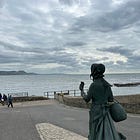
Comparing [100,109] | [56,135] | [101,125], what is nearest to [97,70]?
[100,109]

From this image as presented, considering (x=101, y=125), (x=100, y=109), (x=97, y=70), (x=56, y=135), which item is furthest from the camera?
(x=56, y=135)

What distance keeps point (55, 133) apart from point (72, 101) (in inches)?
798

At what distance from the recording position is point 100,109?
6.98m

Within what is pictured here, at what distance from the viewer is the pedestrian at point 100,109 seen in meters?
6.83

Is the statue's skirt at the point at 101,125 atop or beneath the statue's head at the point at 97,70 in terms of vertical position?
beneath

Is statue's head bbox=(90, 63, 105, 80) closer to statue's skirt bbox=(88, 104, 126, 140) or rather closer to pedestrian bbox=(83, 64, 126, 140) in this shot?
pedestrian bbox=(83, 64, 126, 140)

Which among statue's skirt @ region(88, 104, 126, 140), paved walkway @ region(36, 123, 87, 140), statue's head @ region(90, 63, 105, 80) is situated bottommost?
paved walkway @ region(36, 123, 87, 140)

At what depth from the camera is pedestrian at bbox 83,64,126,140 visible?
6.83 meters

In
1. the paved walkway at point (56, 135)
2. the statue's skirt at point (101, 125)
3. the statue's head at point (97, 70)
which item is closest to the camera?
the statue's skirt at point (101, 125)

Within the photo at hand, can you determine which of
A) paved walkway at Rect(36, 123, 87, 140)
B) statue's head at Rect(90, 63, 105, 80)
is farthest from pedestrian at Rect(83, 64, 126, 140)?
paved walkway at Rect(36, 123, 87, 140)

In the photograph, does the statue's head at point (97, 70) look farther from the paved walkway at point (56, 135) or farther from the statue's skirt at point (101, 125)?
the paved walkway at point (56, 135)

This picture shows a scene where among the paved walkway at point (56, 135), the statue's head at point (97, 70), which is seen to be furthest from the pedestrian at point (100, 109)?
the paved walkway at point (56, 135)

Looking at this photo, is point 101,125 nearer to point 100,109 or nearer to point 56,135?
point 100,109

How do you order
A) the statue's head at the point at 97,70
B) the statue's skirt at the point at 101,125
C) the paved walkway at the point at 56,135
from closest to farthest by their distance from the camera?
the statue's skirt at the point at 101,125 → the statue's head at the point at 97,70 → the paved walkway at the point at 56,135
